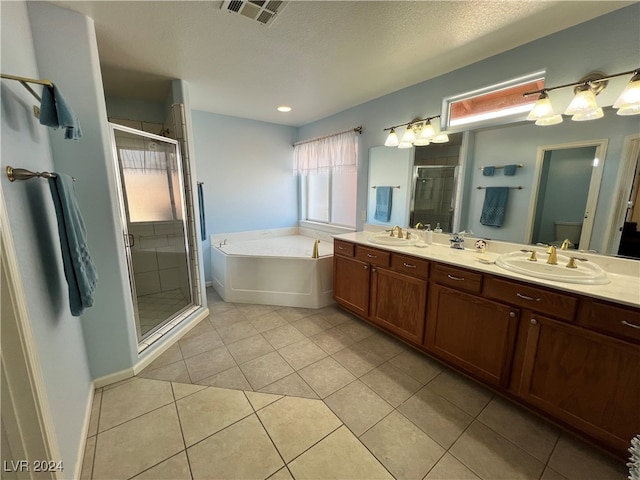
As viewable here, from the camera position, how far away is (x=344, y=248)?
272cm

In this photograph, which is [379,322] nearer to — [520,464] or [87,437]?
[520,464]

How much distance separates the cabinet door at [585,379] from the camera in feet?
4.02

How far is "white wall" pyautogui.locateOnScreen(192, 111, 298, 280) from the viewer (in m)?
3.43

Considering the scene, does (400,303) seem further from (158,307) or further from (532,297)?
(158,307)

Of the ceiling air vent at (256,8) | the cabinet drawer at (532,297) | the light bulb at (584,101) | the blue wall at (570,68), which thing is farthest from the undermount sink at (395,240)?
the ceiling air vent at (256,8)

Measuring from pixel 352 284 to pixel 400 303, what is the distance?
0.58 m

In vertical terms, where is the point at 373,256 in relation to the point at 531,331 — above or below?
above

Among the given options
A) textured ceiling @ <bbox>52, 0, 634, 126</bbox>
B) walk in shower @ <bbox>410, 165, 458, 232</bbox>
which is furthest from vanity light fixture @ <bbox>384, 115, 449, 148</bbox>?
textured ceiling @ <bbox>52, 0, 634, 126</bbox>

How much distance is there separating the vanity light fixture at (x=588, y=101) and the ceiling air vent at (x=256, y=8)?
1697 millimetres

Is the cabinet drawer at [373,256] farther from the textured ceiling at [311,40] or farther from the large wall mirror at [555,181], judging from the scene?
the textured ceiling at [311,40]

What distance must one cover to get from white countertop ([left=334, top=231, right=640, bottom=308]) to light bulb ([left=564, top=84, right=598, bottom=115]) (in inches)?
35.1

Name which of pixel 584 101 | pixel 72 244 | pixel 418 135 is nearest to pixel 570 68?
pixel 584 101

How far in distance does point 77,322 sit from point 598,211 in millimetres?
3344

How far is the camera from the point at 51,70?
148 cm
